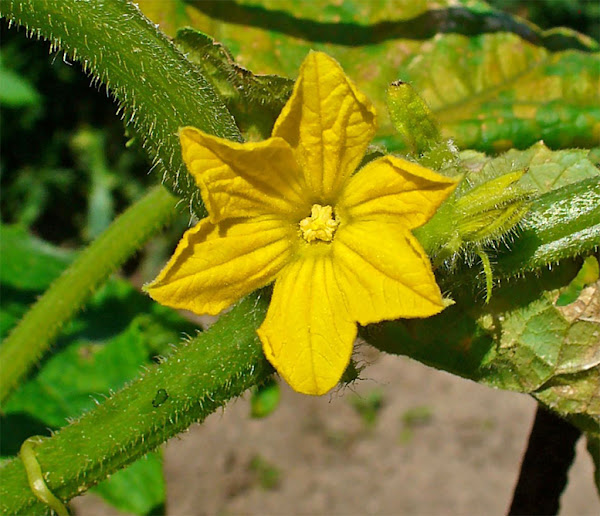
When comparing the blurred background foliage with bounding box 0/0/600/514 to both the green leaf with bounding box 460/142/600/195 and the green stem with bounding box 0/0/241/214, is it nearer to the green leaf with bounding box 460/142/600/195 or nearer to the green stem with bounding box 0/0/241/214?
the green leaf with bounding box 460/142/600/195

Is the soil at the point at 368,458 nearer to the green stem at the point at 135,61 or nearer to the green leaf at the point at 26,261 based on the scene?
the green leaf at the point at 26,261

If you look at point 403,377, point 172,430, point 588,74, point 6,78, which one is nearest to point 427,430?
point 403,377

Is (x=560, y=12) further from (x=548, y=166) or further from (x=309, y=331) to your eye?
(x=309, y=331)

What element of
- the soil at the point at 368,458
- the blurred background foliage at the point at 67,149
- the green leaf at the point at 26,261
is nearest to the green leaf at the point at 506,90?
the green leaf at the point at 26,261

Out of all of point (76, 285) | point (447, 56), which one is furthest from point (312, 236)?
point (447, 56)

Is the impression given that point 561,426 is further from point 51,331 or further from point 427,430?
point 427,430

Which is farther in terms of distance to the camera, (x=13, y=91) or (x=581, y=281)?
(x=13, y=91)

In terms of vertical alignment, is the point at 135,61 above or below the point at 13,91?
above
